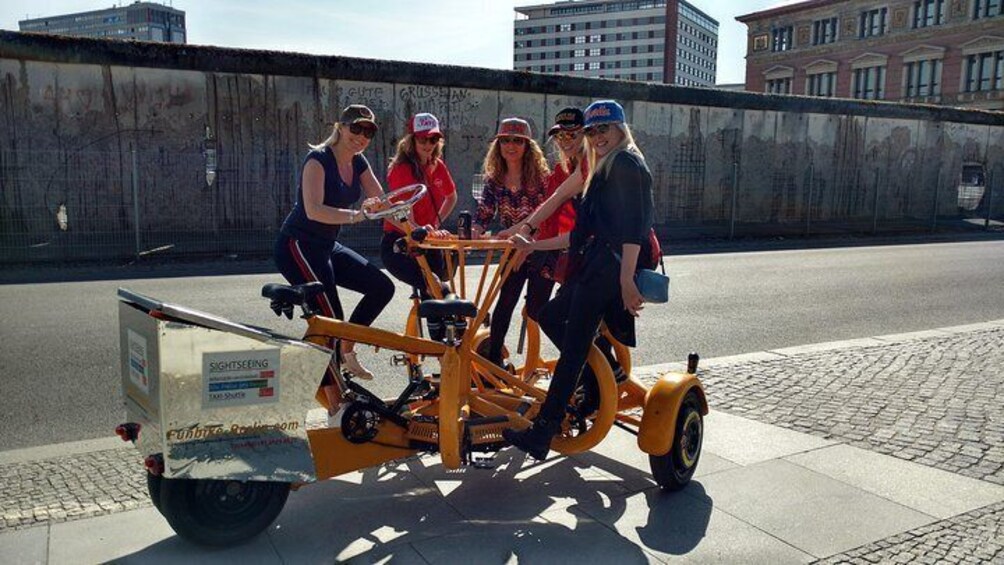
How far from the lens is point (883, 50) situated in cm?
6594

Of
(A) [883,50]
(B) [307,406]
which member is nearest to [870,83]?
(A) [883,50]

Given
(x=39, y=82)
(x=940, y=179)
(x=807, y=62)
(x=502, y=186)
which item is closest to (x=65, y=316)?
(x=502, y=186)

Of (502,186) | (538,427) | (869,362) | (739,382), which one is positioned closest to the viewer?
(538,427)

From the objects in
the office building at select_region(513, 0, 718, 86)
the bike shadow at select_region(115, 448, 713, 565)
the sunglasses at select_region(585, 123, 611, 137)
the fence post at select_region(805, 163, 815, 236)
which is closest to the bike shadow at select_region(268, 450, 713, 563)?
the bike shadow at select_region(115, 448, 713, 565)

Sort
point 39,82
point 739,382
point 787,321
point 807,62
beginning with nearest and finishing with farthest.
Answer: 1. point 739,382
2. point 787,321
3. point 39,82
4. point 807,62

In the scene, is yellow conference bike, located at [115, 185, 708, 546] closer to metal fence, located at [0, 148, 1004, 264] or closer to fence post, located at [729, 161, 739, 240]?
metal fence, located at [0, 148, 1004, 264]

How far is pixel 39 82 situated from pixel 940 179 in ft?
84.9

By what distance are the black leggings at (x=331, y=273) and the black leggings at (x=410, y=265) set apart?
0.11 metres

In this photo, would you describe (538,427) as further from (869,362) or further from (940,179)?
(940,179)

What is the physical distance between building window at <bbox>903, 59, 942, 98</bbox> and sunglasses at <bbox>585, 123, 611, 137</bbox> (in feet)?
225

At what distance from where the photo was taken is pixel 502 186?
17.2ft

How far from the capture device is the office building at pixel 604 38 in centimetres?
16762

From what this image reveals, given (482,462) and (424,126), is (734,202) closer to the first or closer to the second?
(424,126)

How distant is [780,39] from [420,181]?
255 ft
